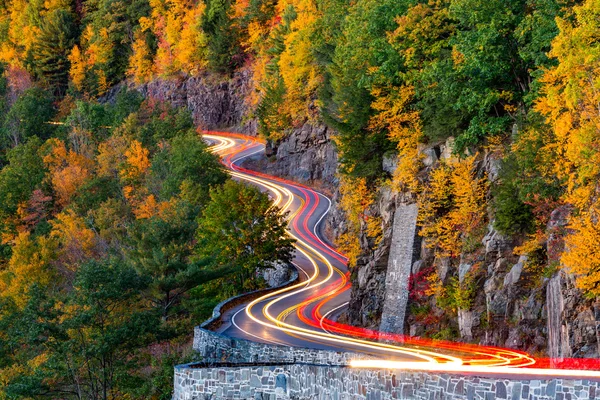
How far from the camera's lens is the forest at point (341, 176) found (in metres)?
26.4

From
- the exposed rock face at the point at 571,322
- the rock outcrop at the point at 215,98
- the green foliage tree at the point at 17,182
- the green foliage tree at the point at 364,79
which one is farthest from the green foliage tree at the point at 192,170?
the exposed rock face at the point at 571,322

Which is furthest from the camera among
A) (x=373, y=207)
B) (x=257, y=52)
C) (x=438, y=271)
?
(x=257, y=52)

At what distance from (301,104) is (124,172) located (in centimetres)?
1755

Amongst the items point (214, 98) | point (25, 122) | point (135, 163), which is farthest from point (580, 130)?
point (25, 122)

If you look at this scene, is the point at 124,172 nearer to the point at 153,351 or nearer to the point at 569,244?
the point at 153,351

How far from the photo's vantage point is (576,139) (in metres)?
23.3

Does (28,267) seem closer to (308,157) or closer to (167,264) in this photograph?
(308,157)

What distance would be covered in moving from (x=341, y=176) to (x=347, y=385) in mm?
31396

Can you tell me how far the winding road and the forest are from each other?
2949mm

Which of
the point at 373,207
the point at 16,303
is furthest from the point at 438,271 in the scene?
the point at 16,303

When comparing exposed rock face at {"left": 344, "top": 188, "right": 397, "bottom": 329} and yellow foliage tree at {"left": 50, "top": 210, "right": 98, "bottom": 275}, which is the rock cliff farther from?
yellow foliage tree at {"left": 50, "top": 210, "right": 98, "bottom": 275}

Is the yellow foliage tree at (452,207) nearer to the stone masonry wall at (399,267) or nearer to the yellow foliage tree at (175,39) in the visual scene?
the stone masonry wall at (399,267)

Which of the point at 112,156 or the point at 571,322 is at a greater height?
the point at 112,156

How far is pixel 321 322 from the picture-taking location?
123 ft
